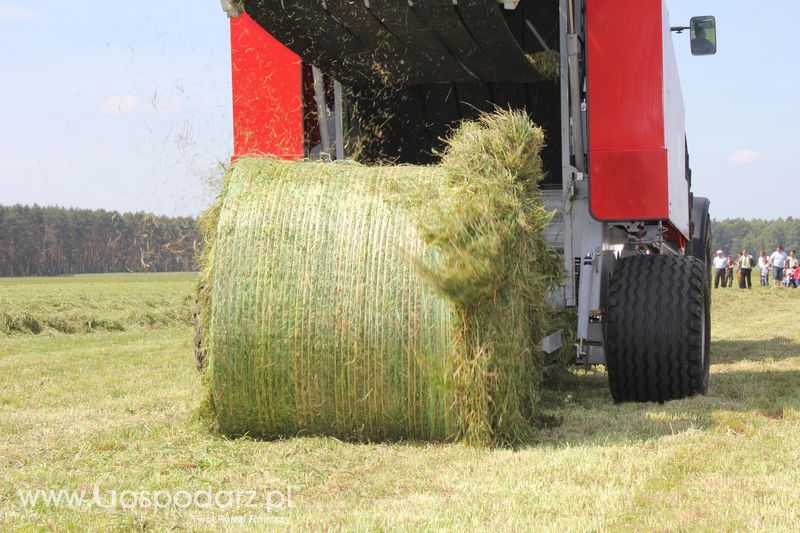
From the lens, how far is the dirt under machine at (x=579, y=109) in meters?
6.25

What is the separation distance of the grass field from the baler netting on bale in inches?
7.2

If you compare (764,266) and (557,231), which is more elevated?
(557,231)

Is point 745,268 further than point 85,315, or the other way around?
point 745,268

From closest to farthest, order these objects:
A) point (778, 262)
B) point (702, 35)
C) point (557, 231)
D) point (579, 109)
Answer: point (557, 231), point (579, 109), point (702, 35), point (778, 262)

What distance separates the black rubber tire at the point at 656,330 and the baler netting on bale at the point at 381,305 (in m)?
1.17

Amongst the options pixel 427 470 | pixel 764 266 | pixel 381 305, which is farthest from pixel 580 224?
pixel 764 266

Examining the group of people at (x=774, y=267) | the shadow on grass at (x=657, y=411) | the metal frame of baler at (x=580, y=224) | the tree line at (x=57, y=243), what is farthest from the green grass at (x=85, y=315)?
the tree line at (x=57, y=243)

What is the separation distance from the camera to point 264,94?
24.4 ft

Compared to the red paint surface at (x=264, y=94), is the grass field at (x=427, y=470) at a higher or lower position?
lower

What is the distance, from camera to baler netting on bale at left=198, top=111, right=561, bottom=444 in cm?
500

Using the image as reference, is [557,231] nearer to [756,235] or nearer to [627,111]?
[627,111]

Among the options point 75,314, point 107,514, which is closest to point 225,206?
point 107,514

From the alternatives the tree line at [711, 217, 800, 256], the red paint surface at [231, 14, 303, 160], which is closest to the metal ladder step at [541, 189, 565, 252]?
the red paint surface at [231, 14, 303, 160]

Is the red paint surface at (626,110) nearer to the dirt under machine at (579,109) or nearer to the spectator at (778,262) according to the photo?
the dirt under machine at (579,109)
